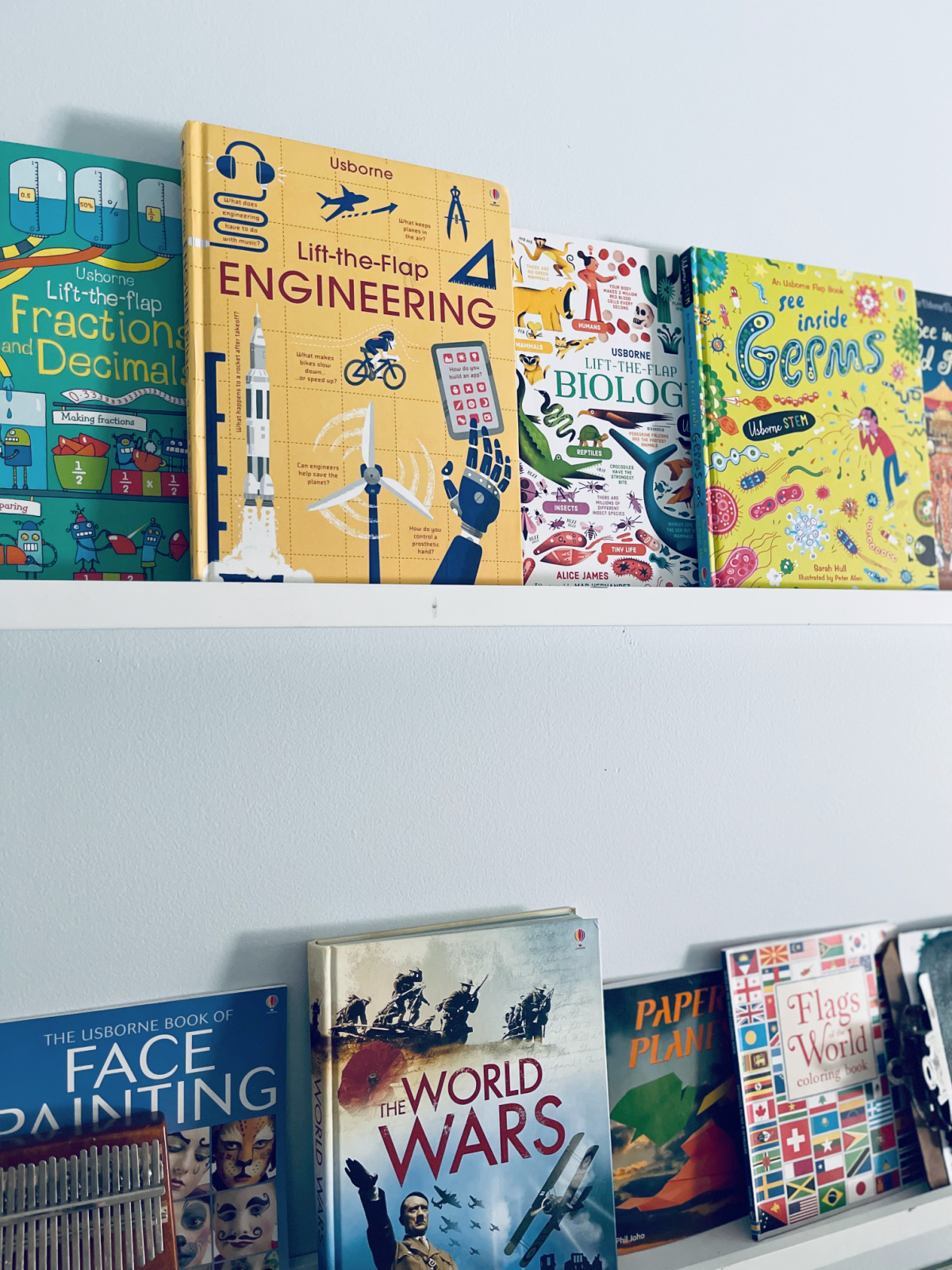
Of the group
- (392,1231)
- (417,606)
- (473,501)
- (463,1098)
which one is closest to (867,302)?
(473,501)

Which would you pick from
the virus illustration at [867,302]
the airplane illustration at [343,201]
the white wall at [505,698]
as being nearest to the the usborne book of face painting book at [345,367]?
the airplane illustration at [343,201]

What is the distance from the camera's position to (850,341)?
896 mm

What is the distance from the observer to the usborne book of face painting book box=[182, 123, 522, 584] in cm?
65

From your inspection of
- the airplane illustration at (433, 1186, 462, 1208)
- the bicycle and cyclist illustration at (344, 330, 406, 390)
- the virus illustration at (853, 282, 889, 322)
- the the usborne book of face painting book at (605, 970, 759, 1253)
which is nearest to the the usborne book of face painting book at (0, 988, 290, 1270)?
the airplane illustration at (433, 1186, 462, 1208)

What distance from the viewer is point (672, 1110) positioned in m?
0.85

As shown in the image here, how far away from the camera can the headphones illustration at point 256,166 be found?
2.17ft

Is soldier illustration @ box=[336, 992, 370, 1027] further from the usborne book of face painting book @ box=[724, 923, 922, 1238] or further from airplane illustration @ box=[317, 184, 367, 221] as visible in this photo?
airplane illustration @ box=[317, 184, 367, 221]

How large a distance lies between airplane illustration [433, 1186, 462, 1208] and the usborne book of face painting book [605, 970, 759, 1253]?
6.7 inches

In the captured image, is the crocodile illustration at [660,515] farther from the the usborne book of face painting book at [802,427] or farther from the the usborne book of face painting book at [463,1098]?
the the usborne book of face painting book at [463,1098]

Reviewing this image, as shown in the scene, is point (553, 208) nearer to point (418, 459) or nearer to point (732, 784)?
point (418, 459)

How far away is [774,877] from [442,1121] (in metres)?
0.43

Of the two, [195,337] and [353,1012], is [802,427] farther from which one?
[353,1012]

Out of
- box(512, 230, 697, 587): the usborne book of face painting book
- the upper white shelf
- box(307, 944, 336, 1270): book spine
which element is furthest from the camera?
box(512, 230, 697, 587): the usborne book of face painting book

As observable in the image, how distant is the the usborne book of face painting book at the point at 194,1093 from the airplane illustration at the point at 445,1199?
125mm
